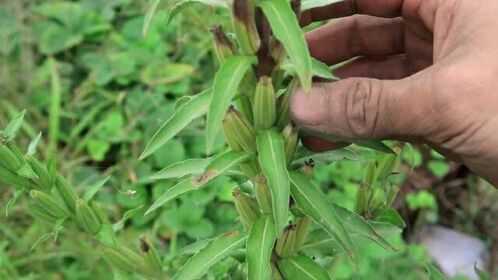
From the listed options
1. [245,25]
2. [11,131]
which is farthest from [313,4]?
[11,131]

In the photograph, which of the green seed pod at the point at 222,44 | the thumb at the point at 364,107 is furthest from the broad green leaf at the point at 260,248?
the green seed pod at the point at 222,44

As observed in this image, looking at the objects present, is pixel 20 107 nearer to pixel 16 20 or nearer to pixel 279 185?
pixel 16 20

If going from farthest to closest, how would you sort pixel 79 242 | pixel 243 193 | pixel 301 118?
pixel 79 242, pixel 243 193, pixel 301 118

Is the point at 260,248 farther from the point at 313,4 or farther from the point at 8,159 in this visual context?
the point at 8,159

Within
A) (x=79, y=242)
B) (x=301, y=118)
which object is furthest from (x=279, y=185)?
(x=79, y=242)

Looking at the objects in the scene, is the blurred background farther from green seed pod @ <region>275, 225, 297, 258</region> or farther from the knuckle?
the knuckle

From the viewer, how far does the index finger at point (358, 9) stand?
1591 millimetres

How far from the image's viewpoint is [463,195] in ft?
10.8

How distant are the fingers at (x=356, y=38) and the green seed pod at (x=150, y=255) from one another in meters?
0.61

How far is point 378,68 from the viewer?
5.75 feet

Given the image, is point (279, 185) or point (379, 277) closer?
point (279, 185)

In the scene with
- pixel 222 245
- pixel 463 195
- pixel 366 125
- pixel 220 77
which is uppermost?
pixel 220 77

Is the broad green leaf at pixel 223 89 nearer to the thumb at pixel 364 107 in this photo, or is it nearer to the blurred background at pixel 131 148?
the thumb at pixel 364 107

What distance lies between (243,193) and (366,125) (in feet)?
0.92
